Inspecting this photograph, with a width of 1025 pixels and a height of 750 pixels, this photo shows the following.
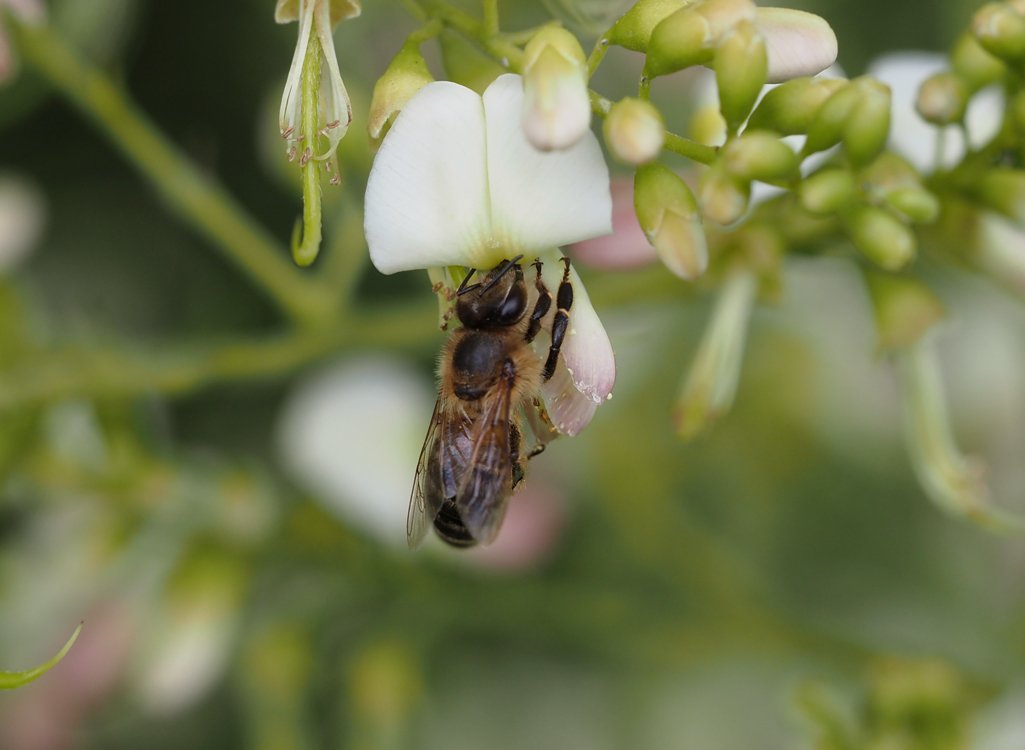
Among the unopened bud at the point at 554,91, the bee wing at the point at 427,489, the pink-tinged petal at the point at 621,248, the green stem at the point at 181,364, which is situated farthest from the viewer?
the green stem at the point at 181,364

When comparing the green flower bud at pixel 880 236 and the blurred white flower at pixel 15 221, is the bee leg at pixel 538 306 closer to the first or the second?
the green flower bud at pixel 880 236

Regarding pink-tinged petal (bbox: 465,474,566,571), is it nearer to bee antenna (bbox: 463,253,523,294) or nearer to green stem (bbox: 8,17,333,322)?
green stem (bbox: 8,17,333,322)

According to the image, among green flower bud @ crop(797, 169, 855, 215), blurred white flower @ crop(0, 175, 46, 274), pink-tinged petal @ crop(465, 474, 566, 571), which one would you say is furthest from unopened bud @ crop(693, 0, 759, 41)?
blurred white flower @ crop(0, 175, 46, 274)

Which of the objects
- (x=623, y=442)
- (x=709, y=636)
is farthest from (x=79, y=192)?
(x=709, y=636)

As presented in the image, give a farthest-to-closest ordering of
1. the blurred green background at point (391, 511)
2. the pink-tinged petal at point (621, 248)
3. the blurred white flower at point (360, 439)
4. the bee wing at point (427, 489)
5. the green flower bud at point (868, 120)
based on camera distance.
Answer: the blurred white flower at point (360, 439) → the blurred green background at point (391, 511) → the pink-tinged petal at point (621, 248) → the bee wing at point (427, 489) → the green flower bud at point (868, 120)

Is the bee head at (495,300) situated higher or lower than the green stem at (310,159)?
lower

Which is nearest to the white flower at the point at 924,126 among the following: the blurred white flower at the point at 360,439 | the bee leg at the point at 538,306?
the bee leg at the point at 538,306
